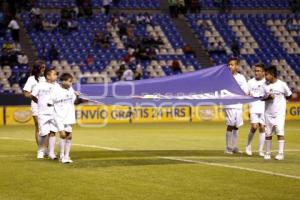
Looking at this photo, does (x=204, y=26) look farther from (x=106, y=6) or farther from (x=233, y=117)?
(x=233, y=117)

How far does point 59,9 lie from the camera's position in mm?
40000

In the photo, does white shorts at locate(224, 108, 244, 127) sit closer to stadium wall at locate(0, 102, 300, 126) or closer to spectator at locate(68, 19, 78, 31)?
stadium wall at locate(0, 102, 300, 126)

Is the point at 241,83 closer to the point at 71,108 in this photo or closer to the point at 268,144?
the point at 268,144

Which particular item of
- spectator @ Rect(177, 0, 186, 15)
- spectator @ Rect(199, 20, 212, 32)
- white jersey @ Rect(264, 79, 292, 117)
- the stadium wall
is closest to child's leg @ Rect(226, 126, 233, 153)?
white jersey @ Rect(264, 79, 292, 117)

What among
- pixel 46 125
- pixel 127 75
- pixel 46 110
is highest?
pixel 127 75

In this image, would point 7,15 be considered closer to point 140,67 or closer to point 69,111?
point 140,67

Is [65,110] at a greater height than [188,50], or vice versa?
[188,50]

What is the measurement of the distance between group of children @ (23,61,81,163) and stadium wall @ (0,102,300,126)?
1385cm

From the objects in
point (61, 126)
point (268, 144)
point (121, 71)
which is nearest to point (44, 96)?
point (61, 126)

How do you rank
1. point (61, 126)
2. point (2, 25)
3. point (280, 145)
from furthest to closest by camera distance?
point (2, 25), point (280, 145), point (61, 126)

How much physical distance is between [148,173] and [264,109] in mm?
4035

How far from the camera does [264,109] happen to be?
1612 cm

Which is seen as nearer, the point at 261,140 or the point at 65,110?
the point at 65,110

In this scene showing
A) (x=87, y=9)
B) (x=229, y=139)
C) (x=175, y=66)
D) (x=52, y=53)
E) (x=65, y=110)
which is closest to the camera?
(x=65, y=110)
